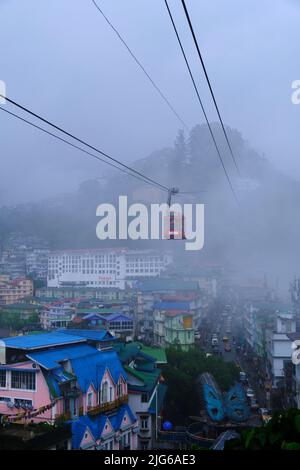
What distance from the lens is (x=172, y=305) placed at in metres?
6.47

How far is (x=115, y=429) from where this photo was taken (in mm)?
4039

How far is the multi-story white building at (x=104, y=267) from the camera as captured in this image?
7949 millimetres

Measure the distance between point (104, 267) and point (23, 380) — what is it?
4.65 meters

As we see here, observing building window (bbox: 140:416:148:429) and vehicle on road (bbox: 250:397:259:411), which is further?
vehicle on road (bbox: 250:397:259:411)

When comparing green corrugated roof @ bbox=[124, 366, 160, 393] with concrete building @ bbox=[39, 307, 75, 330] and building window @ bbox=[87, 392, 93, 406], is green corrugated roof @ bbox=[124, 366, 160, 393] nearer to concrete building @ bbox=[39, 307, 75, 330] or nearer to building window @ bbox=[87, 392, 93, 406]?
building window @ bbox=[87, 392, 93, 406]

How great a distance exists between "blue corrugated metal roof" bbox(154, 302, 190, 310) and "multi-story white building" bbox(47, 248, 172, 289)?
1.30 meters

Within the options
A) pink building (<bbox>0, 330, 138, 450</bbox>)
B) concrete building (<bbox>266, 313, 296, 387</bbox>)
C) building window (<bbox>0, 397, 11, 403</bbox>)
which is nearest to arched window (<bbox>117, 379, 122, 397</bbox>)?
pink building (<bbox>0, 330, 138, 450</bbox>)

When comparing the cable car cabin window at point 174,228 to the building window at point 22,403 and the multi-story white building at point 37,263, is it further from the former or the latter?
the multi-story white building at point 37,263

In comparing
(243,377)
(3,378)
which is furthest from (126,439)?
(243,377)

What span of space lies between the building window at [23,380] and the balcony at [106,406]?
517 mm

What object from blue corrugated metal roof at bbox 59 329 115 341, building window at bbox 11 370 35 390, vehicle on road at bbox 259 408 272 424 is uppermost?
blue corrugated metal roof at bbox 59 329 115 341

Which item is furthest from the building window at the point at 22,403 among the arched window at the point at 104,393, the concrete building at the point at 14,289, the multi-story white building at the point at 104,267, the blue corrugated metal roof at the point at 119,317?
the multi-story white building at the point at 104,267

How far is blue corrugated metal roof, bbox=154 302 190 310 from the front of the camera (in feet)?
20.7
